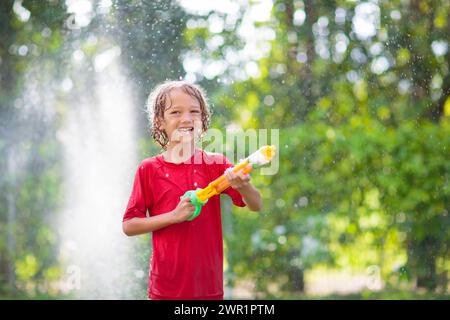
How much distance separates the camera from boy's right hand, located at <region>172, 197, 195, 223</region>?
134 cm

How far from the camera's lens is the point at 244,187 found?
4.38 ft

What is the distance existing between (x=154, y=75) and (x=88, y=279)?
2.81 feet

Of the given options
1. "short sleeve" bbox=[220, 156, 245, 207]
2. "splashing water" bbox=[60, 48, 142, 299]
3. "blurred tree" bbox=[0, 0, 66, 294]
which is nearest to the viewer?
"short sleeve" bbox=[220, 156, 245, 207]

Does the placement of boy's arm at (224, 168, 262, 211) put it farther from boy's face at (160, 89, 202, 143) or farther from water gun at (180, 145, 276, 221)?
boy's face at (160, 89, 202, 143)

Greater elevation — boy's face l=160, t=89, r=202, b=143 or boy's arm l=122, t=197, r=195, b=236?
boy's face l=160, t=89, r=202, b=143

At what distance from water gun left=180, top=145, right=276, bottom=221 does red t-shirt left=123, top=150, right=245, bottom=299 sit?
0.17ft

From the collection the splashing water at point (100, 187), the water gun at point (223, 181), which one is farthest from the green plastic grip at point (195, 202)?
the splashing water at point (100, 187)

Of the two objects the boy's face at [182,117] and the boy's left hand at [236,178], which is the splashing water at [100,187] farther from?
the boy's left hand at [236,178]

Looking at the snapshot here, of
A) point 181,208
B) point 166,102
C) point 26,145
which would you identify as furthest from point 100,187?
point 181,208

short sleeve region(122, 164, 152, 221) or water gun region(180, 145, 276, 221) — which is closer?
water gun region(180, 145, 276, 221)

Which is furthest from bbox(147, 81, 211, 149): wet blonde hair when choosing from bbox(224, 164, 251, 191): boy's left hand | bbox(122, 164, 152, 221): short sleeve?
bbox(224, 164, 251, 191): boy's left hand

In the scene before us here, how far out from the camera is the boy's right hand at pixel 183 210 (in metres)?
1.34
